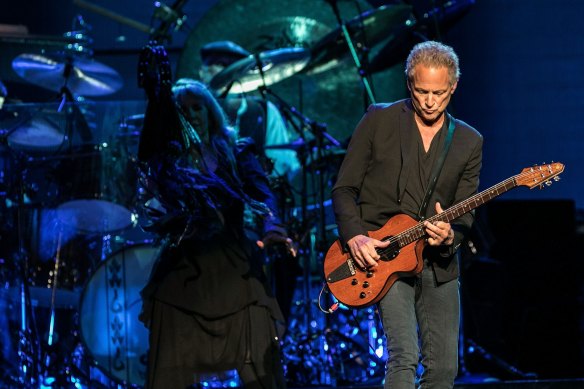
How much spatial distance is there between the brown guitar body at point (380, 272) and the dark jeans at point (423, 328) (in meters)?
0.07

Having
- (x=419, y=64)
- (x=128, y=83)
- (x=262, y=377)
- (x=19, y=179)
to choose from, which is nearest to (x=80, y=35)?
(x=128, y=83)

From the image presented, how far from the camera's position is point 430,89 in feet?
13.7

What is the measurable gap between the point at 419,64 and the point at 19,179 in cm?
337

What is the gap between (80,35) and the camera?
340 inches

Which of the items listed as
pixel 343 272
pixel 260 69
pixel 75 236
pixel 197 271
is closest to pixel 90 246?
pixel 75 236

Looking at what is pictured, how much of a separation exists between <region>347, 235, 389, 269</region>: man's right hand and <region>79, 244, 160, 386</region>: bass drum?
2749mm

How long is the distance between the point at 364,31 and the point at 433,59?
3.07 metres

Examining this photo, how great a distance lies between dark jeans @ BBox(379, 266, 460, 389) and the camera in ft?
13.5

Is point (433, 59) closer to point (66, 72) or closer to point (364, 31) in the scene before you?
point (364, 31)

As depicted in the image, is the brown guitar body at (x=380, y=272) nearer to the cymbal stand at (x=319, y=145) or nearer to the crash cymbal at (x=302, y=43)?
the cymbal stand at (x=319, y=145)

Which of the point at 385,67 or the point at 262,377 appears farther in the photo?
the point at 385,67

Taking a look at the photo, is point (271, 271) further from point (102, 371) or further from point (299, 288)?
point (102, 371)

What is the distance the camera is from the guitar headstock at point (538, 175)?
429cm

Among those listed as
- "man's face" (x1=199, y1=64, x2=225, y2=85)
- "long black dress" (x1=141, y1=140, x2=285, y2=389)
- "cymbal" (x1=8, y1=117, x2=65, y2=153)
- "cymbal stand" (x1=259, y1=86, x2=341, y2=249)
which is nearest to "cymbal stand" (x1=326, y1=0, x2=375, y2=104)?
"cymbal stand" (x1=259, y1=86, x2=341, y2=249)
